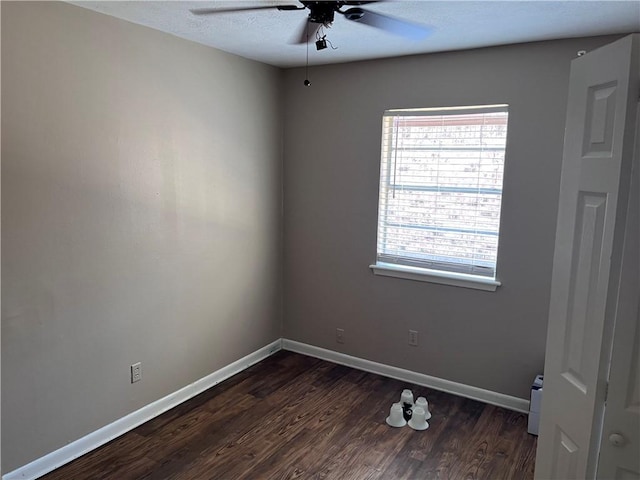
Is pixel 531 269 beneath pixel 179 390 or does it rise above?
above

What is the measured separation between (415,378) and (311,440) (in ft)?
3.70

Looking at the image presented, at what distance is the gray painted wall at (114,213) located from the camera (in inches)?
93.4

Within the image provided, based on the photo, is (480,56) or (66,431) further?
(480,56)

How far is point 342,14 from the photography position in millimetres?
2357

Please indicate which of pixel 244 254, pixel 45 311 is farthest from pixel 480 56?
pixel 45 311

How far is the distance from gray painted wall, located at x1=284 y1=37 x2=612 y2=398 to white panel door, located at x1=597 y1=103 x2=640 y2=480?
5.84 feet

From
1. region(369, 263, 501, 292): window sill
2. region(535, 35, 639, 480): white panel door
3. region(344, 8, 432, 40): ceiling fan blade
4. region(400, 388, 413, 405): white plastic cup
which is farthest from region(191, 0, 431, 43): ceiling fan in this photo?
region(400, 388, 413, 405): white plastic cup

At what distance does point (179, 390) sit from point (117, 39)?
2.32 m

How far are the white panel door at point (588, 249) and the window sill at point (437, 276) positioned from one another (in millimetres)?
1582

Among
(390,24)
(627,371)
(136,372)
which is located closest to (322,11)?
(390,24)

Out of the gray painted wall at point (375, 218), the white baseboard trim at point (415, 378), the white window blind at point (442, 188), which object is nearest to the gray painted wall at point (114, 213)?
the gray painted wall at point (375, 218)

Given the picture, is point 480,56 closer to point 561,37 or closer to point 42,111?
point 561,37

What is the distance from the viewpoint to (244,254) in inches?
152

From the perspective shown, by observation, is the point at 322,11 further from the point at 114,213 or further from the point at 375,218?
the point at 375,218
